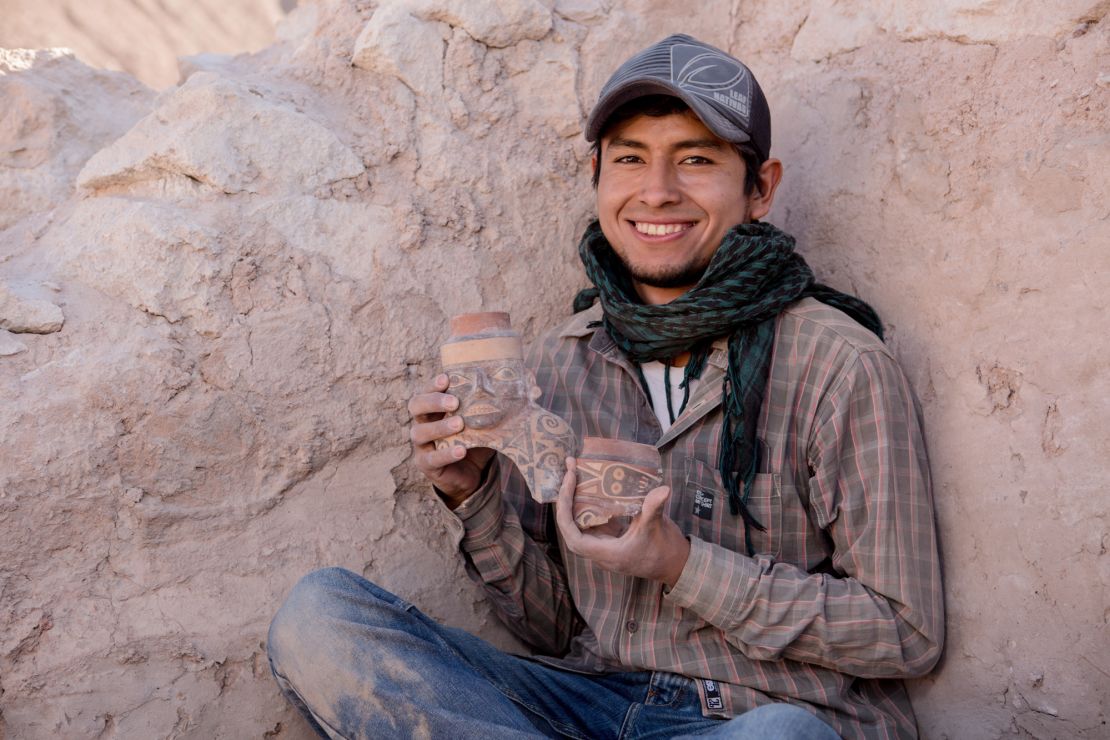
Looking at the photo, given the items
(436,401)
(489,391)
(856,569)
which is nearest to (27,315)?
(436,401)

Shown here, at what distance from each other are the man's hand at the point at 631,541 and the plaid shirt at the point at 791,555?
90 millimetres

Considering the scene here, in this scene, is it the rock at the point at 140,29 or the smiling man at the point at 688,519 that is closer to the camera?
the smiling man at the point at 688,519

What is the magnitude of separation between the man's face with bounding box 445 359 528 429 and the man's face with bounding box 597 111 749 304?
570 mm

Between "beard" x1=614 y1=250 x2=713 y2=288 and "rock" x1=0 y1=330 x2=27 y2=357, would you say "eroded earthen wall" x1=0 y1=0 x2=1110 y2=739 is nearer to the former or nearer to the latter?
"rock" x1=0 y1=330 x2=27 y2=357

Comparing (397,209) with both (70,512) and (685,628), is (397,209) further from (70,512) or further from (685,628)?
(685,628)

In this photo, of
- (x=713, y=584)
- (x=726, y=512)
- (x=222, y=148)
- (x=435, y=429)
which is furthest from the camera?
(x=222, y=148)

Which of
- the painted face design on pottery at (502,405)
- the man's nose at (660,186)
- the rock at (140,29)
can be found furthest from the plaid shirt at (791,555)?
the rock at (140,29)

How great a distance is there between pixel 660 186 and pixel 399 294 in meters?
0.77

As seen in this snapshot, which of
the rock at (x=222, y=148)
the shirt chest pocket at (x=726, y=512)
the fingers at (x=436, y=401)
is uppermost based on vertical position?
the rock at (x=222, y=148)

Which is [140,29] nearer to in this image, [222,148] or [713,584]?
Answer: [222,148]

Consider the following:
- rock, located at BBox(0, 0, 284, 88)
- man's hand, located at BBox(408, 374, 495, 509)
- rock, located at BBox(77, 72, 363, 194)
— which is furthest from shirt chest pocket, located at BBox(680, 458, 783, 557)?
rock, located at BBox(0, 0, 284, 88)

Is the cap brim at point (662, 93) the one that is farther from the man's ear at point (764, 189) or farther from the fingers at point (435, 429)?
the fingers at point (435, 429)

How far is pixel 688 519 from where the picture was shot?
2244 millimetres

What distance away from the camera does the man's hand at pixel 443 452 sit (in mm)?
2070
